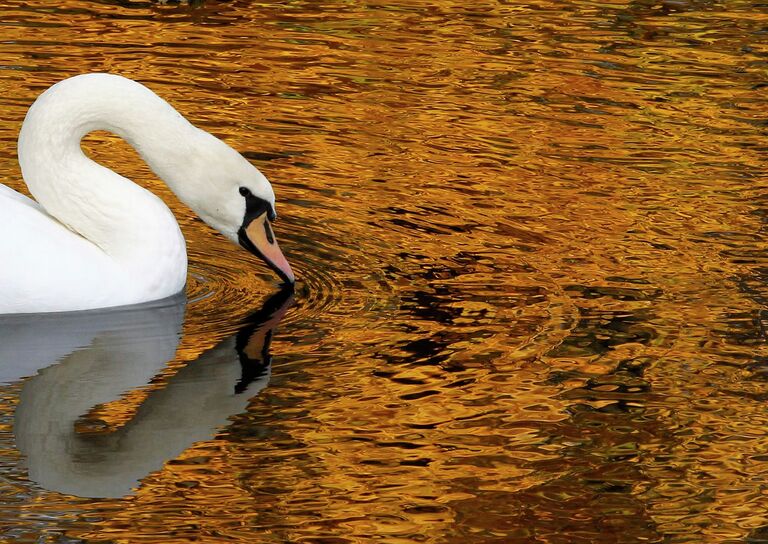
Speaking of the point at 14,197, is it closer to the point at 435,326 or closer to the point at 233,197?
the point at 233,197

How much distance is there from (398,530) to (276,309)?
2186 mm

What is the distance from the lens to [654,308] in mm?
7520

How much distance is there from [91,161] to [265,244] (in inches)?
33.6

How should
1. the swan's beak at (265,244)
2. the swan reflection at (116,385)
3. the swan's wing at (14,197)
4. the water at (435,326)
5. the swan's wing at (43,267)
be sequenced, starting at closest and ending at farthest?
the water at (435,326)
the swan reflection at (116,385)
the swan's wing at (43,267)
the swan's wing at (14,197)
the swan's beak at (265,244)

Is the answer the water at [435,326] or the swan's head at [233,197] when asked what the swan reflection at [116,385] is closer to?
the water at [435,326]

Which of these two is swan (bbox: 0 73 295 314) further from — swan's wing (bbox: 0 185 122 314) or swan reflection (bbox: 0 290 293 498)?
swan reflection (bbox: 0 290 293 498)

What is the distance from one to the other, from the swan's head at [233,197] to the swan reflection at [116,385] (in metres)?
0.25

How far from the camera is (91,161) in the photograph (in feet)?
→ 25.1

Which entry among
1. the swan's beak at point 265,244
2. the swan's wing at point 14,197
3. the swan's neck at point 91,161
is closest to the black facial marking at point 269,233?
the swan's beak at point 265,244

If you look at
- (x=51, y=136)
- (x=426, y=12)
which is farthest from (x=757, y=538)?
(x=426, y=12)

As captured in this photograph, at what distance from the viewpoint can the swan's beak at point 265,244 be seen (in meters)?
7.71

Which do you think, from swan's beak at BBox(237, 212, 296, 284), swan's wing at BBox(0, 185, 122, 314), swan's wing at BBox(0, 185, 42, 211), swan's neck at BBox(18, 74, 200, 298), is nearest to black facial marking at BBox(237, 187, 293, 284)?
swan's beak at BBox(237, 212, 296, 284)

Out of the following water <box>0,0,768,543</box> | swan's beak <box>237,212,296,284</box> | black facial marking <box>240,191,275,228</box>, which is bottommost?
water <box>0,0,768,543</box>

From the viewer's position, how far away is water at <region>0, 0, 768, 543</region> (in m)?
5.71
